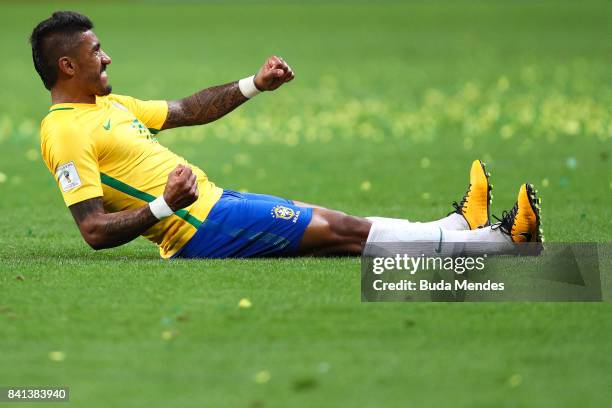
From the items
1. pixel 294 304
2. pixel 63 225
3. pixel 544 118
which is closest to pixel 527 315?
pixel 294 304

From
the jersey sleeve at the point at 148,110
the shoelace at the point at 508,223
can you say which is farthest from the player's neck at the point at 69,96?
the shoelace at the point at 508,223

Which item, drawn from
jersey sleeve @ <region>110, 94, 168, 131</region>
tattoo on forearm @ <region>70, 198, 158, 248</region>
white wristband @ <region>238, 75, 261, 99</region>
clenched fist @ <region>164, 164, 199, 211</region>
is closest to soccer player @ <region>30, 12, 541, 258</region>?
tattoo on forearm @ <region>70, 198, 158, 248</region>

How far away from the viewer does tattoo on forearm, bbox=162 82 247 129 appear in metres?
8.84

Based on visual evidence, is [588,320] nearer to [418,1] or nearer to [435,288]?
[435,288]

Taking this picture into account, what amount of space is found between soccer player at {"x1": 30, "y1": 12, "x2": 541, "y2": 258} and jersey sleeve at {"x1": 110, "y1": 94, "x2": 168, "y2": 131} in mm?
324

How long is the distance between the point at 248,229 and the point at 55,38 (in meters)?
1.70

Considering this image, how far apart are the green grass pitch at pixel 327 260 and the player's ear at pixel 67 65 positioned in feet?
4.00

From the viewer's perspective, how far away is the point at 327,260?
8.06 metres

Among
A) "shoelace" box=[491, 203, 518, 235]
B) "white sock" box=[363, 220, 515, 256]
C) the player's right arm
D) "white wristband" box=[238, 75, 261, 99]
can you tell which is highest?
"white wristband" box=[238, 75, 261, 99]

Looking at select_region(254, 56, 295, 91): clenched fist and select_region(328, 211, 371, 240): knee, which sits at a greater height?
select_region(254, 56, 295, 91): clenched fist

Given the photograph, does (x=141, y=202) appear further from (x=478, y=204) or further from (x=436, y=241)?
(x=478, y=204)

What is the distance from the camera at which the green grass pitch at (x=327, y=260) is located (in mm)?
5629

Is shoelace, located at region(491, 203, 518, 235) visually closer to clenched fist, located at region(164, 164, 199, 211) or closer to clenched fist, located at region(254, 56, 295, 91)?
clenched fist, located at region(254, 56, 295, 91)

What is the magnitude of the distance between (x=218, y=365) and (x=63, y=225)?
15.8ft
